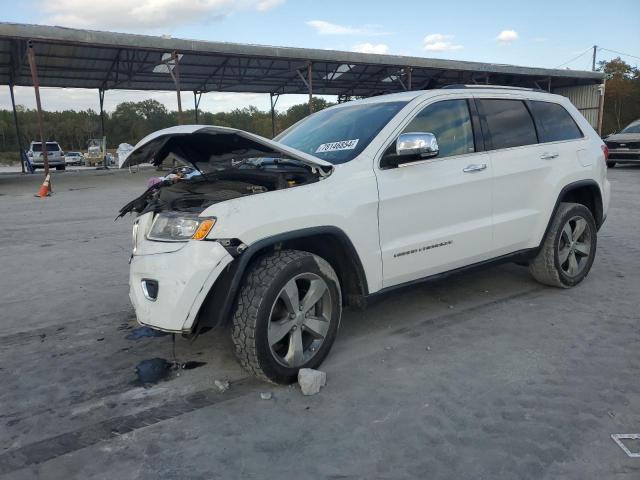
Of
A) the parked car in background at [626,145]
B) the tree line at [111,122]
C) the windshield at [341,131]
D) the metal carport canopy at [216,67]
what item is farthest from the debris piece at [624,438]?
the tree line at [111,122]

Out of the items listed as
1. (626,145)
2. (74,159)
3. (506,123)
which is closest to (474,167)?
(506,123)

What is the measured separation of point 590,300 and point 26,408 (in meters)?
4.44

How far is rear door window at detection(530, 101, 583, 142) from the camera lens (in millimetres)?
4676

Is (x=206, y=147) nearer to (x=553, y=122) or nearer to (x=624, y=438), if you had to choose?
(x=624, y=438)

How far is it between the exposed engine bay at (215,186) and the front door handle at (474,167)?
4.20 ft

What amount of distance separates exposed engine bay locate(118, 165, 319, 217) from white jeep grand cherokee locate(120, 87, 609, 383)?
1 centimetres

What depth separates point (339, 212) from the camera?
322 cm

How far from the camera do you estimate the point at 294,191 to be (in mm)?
3113

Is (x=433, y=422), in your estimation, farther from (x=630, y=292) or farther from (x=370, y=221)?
(x=630, y=292)

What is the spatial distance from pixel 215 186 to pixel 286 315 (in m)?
1.12

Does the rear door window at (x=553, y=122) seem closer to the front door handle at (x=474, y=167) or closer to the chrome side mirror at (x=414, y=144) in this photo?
the front door handle at (x=474, y=167)

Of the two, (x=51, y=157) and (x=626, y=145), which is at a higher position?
(x=51, y=157)

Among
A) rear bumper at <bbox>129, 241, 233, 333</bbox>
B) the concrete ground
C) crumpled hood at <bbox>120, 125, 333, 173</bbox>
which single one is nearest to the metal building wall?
the concrete ground

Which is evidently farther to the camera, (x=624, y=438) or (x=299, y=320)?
(x=299, y=320)
